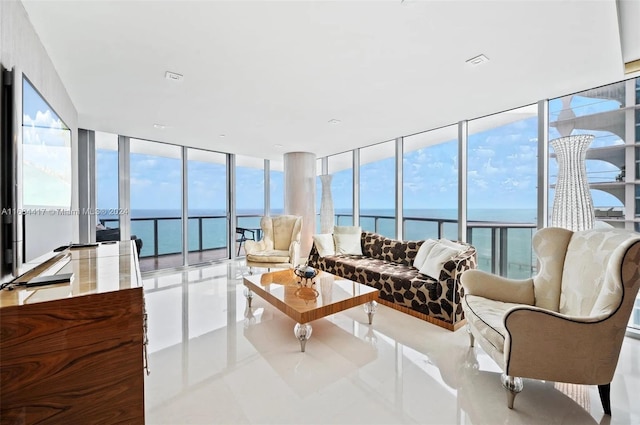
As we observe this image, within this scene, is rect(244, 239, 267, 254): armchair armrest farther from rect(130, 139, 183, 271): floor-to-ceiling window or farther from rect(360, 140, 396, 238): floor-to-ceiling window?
rect(360, 140, 396, 238): floor-to-ceiling window

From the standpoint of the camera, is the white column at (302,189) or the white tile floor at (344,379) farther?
the white column at (302,189)

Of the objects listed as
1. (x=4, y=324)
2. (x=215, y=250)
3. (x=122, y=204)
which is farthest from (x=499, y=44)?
(x=215, y=250)

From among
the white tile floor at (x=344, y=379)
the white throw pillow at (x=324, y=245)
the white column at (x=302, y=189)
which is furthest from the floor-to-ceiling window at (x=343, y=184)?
the white tile floor at (x=344, y=379)

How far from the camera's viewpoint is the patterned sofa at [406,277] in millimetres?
2662

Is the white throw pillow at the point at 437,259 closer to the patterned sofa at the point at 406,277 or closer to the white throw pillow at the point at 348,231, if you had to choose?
the patterned sofa at the point at 406,277

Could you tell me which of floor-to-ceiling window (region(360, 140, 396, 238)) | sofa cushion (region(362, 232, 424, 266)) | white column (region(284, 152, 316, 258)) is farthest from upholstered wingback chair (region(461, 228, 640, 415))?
white column (region(284, 152, 316, 258))

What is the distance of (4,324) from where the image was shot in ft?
3.13

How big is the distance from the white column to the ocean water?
1.52 feet

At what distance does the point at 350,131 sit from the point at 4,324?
4.07 meters

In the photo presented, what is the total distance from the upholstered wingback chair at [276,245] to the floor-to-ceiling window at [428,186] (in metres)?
1.97

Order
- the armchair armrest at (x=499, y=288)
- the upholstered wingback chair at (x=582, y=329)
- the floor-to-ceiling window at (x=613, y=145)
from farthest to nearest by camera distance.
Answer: the floor-to-ceiling window at (x=613, y=145) < the armchair armrest at (x=499, y=288) < the upholstered wingback chair at (x=582, y=329)

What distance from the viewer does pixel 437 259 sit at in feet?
9.65

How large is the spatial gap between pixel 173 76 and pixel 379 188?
3835mm

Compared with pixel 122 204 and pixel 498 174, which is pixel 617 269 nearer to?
pixel 498 174
